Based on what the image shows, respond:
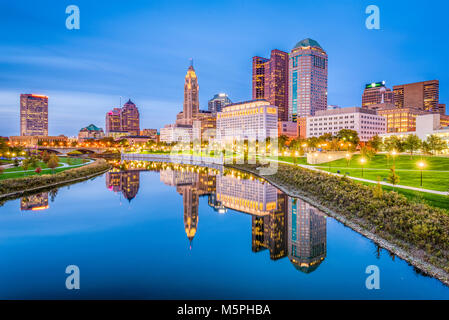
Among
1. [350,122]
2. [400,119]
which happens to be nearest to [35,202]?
[350,122]

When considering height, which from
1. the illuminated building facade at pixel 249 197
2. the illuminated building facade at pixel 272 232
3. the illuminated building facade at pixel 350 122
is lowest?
the illuminated building facade at pixel 272 232

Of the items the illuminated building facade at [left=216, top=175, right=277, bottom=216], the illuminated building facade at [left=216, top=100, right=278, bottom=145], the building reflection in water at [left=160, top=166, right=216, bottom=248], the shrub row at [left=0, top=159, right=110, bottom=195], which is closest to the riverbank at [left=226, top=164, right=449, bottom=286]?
the illuminated building facade at [left=216, top=175, right=277, bottom=216]

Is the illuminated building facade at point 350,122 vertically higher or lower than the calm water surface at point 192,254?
higher

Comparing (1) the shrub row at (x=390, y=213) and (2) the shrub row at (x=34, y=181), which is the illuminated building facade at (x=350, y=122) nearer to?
(1) the shrub row at (x=390, y=213)

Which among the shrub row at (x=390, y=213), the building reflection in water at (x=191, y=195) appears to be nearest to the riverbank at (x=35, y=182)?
the building reflection in water at (x=191, y=195)

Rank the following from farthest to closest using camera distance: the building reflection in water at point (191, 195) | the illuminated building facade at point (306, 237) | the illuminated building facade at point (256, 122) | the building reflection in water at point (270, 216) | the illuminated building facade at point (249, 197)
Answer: the illuminated building facade at point (256, 122) → the illuminated building facade at point (249, 197) → the building reflection in water at point (191, 195) → the building reflection in water at point (270, 216) → the illuminated building facade at point (306, 237)
